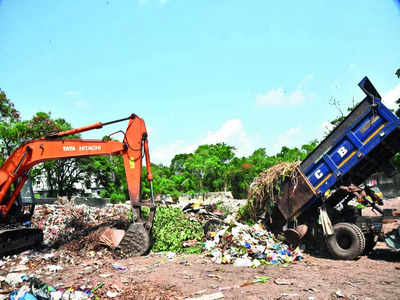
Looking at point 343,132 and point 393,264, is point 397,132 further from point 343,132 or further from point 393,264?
point 393,264

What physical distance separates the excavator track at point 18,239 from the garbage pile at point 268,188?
536 cm

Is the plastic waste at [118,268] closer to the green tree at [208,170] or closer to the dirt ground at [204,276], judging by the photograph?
the dirt ground at [204,276]

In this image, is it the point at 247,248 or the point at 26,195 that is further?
the point at 26,195

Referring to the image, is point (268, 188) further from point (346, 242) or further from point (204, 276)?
point (204, 276)

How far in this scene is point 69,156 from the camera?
21.5ft

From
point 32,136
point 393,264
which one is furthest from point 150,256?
point 32,136

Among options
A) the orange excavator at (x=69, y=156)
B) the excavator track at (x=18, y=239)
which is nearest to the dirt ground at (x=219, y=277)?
the excavator track at (x=18, y=239)

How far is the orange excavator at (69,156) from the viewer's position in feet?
20.5

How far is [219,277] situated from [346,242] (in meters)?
2.78

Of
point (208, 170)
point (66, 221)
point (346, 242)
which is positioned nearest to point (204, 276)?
point (346, 242)

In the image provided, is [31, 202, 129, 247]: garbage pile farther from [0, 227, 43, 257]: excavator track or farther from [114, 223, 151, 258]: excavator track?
[114, 223, 151, 258]: excavator track

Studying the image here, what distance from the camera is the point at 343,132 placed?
224 inches

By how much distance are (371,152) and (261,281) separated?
3388 mm

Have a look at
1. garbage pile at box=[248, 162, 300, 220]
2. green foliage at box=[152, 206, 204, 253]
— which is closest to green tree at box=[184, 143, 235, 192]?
green foliage at box=[152, 206, 204, 253]
